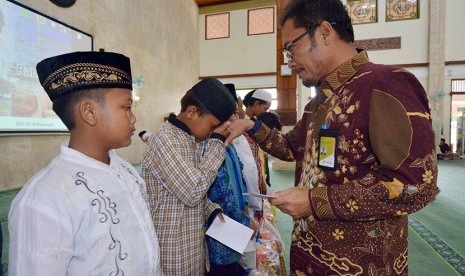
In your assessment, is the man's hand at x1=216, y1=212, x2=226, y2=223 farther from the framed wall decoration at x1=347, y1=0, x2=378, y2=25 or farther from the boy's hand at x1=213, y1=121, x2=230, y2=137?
the framed wall decoration at x1=347, y1=0, x2=378, y2=25

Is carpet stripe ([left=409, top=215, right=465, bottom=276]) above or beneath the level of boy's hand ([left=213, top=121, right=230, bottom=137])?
beneath

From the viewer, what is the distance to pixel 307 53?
111cm

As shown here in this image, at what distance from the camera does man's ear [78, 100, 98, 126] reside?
92cm

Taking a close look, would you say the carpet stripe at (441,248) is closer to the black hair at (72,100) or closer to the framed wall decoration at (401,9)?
the black hair at (72,100)

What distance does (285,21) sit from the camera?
3.81 feet

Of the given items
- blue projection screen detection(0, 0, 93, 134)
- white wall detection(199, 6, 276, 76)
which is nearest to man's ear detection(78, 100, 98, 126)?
blue projection screen detection(0, 0, 93, 134)

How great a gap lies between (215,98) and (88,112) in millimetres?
568

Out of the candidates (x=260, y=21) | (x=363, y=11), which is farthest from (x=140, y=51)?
(x=363, y=11)

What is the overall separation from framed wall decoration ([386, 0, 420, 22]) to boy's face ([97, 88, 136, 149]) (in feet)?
42.8

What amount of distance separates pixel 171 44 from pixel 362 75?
1134 centimetres

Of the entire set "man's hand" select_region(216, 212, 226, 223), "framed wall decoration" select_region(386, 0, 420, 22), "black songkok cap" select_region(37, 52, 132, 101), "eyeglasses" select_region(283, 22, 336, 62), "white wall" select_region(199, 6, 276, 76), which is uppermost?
"framed wall decoration" select_region(386, 0, 420, 22)

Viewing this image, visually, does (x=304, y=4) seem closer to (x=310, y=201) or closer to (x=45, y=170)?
(x=310, y=201)

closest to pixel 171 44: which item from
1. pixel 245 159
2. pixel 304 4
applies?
pixel 245 159

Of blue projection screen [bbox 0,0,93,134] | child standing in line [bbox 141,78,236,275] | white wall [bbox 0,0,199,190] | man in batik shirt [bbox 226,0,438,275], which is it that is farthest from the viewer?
white wall [bbox 0,0,199,190]
